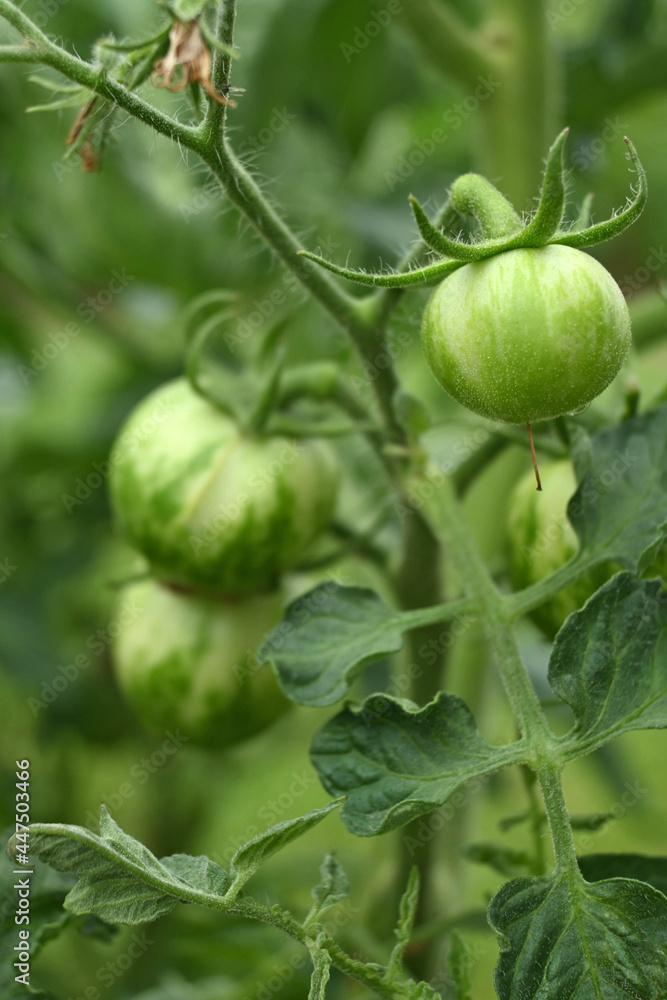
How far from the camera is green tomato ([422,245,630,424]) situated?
360 mm

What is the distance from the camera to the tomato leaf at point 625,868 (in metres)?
0.44

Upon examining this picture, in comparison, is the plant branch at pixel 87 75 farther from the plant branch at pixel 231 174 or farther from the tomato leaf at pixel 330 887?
the tomato leaf at pixel 330 887

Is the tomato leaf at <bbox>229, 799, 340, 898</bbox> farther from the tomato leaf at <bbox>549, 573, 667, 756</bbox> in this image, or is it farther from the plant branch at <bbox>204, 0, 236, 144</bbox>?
the plant branch at <bbox>204, 0, 236, 144</bbox>

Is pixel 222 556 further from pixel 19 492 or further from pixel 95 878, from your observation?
pixel 19 492

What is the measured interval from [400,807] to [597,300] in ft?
0.68

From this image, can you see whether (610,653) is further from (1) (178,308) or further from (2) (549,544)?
(1) (178,308)

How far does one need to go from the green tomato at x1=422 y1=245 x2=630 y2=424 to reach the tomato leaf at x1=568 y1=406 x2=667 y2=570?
118 mm

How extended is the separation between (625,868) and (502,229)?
287 mm

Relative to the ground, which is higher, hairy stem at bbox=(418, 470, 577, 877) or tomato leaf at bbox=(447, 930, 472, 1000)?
hairy stem at bbox=(418, 470, 577, 877)

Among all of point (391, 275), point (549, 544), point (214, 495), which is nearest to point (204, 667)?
point (214, 495)

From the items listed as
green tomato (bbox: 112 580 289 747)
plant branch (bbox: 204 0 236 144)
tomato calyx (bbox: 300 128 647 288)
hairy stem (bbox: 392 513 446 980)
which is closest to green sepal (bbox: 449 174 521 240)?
tomato calyx (bbox: 300 128 647 288)

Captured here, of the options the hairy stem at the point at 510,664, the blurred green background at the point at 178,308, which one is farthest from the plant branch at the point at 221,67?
the blurred green background at the point at 178,308

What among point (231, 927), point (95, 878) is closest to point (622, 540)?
point (95, 878)

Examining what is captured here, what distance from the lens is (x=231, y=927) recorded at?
2.72 ft
